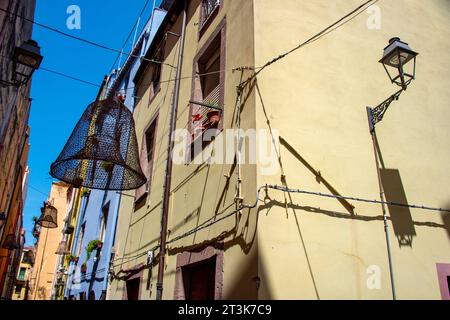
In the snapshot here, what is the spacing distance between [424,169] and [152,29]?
387 inches

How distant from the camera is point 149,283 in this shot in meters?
6.93

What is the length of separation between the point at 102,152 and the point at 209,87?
286 cm

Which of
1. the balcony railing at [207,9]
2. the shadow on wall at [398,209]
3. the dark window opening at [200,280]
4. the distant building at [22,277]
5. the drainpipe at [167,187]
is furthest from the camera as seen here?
the distant building at [22,277]

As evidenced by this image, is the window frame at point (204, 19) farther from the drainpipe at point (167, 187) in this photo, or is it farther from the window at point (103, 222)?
the window at point (103, 222)

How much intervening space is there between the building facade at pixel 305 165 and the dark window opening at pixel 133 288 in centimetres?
62

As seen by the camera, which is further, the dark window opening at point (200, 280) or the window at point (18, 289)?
the window at point (18, 289)

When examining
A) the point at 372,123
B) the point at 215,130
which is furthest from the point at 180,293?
the point at 372,123

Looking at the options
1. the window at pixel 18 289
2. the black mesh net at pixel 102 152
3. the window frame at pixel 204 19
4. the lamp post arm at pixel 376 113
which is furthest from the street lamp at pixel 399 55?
the window at pixel 18 289

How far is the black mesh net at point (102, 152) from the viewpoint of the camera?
490 centimetres

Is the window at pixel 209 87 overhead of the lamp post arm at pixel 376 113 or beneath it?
overhead

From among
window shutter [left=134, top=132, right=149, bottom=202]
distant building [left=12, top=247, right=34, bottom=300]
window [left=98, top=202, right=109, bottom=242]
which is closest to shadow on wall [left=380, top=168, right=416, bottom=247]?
window shutter [left=134, top=132, right=149, bottom=202]

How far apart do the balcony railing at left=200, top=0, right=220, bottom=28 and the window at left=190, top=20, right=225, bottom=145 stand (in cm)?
69

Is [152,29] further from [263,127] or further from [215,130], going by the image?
[263,127]

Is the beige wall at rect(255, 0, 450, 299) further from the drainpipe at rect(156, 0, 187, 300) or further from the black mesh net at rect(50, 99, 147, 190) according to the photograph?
the drainpipe at rect(156, 0, 187, 300)
